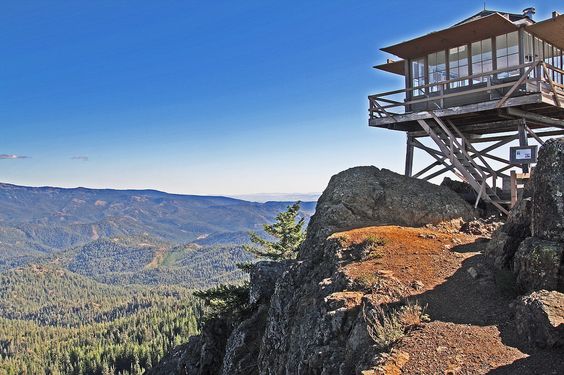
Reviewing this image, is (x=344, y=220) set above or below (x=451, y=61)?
below

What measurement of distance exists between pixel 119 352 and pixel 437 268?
16481 cm

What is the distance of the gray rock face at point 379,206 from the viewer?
18.7 meters

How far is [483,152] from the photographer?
936 inches

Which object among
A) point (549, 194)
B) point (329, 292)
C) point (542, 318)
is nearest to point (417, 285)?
point (329, 292)

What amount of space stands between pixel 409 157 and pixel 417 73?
14.9 feet

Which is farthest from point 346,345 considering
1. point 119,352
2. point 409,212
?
point 119,352

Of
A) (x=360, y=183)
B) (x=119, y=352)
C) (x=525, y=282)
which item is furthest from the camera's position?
(x=119, y=352)

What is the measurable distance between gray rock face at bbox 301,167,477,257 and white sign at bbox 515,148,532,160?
9.86ft

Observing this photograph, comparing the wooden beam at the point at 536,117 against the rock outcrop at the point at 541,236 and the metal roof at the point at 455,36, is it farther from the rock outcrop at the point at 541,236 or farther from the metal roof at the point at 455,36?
the rock outcrop at the point at 541,236

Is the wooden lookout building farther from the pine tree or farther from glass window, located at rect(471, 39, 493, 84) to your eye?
the pine tree

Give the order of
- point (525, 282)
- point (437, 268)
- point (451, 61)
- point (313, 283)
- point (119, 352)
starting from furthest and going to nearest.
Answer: point (119, 352) < point (451, 61) < point (313, 283) < point (437, 268) < point (525, 282)

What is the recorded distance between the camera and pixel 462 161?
22.8 m

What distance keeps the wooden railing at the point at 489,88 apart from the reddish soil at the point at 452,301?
7.53 m

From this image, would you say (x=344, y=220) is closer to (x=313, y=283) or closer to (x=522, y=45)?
(x=313, y=283)
